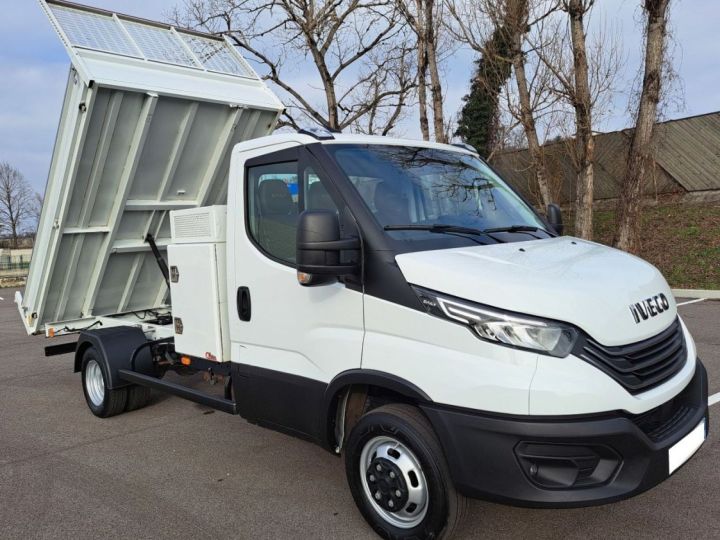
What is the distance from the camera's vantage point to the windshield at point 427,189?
3.41m

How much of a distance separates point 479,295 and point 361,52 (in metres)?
19.1

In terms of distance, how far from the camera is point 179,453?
475 centimetres

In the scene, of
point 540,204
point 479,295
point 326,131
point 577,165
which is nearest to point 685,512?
point 479,295

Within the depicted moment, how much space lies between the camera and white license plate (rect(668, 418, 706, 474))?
2787 mm

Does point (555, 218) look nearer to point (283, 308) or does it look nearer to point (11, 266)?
point (283, 308)

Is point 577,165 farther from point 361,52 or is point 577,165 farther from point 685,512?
point 685,512

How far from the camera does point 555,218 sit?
Result: 14.5 feet

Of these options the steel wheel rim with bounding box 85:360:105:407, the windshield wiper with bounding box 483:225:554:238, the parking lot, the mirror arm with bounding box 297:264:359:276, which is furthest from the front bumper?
the steel wheel rim with bounding box 85:360:105:407

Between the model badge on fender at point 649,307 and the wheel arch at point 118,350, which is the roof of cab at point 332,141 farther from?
the wheel arch at point 118,350

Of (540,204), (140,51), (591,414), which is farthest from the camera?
(540,204)

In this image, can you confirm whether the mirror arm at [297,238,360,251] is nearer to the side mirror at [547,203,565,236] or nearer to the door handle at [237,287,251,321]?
the door handle at [237,287,251,321]

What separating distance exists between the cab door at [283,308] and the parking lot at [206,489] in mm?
568

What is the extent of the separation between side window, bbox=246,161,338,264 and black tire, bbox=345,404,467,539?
1.11m

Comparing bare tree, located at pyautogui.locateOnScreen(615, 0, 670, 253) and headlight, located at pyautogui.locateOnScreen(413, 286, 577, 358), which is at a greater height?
bare tree, located at pyautogui.locateOnScreen(615, 0, 670, 253)
